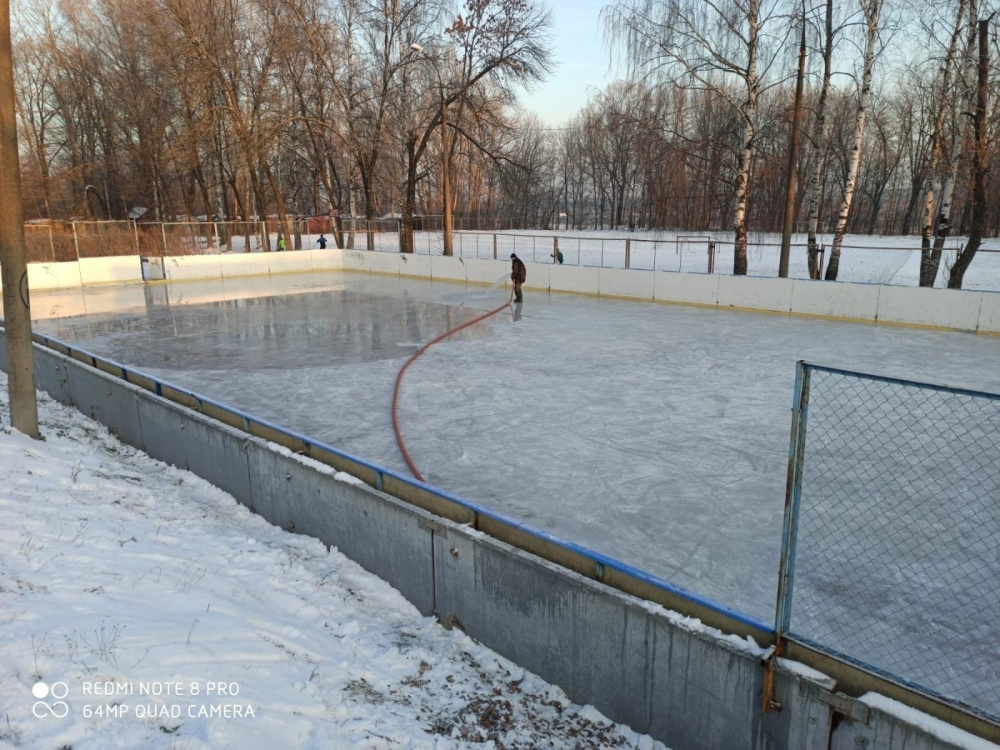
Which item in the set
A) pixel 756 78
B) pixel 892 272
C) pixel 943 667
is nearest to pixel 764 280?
pixel 756 78

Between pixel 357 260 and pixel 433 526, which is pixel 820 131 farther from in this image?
pixel 433 526

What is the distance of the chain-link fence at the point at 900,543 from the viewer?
12.7 ft

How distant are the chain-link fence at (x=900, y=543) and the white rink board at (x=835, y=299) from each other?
8076mm

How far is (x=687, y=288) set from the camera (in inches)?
782

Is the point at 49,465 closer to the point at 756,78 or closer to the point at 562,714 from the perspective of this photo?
the point at 562,714

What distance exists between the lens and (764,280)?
18.3 meters

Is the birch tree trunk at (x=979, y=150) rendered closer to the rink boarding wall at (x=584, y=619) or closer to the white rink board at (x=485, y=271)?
the white rink board at (x=485, y=271)

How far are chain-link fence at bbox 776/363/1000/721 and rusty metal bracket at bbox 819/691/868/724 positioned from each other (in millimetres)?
199

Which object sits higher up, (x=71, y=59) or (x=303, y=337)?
(x=71, y=59)

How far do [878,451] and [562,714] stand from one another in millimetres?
5597

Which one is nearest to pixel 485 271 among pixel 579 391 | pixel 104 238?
pixel 579 391

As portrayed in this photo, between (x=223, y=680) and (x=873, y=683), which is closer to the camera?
(x=873, y=683)

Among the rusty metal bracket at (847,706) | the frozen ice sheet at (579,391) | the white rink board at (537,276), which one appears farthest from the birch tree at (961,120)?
the rusty metal bracket at (847,706)

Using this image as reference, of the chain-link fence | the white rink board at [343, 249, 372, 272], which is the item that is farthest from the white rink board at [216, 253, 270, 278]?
the chain-link fence
